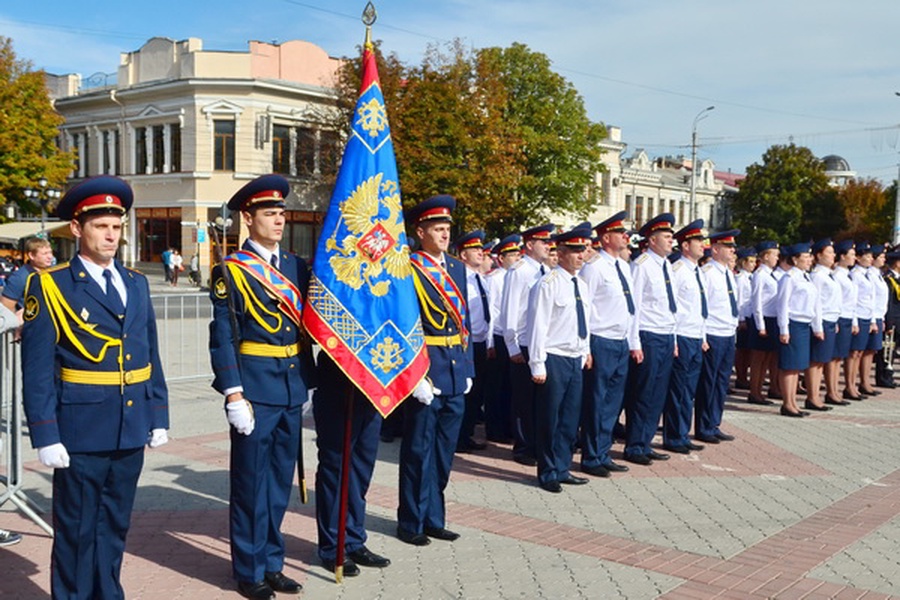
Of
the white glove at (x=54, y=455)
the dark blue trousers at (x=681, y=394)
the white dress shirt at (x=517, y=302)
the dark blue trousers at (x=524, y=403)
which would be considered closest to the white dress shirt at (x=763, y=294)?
the dark blue trousers at (x=681, y=394)

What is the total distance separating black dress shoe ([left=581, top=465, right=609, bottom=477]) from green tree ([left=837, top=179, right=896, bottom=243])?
55.6 meters

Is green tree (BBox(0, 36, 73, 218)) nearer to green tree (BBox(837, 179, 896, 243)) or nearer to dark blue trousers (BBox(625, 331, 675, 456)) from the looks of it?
dark blue trousers (BBox(625, 331, 675, 456))

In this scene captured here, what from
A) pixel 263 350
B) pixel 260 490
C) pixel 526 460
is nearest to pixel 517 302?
pixel 526 460

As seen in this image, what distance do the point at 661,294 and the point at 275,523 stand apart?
476 cm

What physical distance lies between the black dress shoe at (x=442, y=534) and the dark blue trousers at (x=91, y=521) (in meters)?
2.17

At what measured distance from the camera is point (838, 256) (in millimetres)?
12633

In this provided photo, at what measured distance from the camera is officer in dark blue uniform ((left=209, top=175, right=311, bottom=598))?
4754mm

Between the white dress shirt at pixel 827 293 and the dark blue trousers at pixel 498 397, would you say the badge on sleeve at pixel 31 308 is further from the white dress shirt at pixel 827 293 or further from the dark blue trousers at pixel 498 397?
the white dress shirt at pixel 827 293

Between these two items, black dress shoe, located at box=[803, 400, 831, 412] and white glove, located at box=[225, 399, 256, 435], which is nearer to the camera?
white glove, located at box=[225, 399, 256, 435]

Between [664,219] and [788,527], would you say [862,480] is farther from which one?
[664,219]

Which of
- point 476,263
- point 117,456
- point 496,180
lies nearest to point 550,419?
point 476,263

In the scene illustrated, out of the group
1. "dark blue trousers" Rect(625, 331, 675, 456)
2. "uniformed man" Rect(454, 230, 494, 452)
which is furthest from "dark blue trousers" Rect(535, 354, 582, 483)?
"uniformed man" Rect(454, 230, 494, 452)

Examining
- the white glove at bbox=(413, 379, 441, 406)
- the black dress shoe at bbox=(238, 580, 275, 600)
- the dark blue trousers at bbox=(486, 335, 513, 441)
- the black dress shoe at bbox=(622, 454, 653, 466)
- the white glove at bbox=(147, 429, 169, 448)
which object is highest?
the white glove at bbox=(413, 379, 441, 406)

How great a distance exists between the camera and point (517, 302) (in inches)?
325
